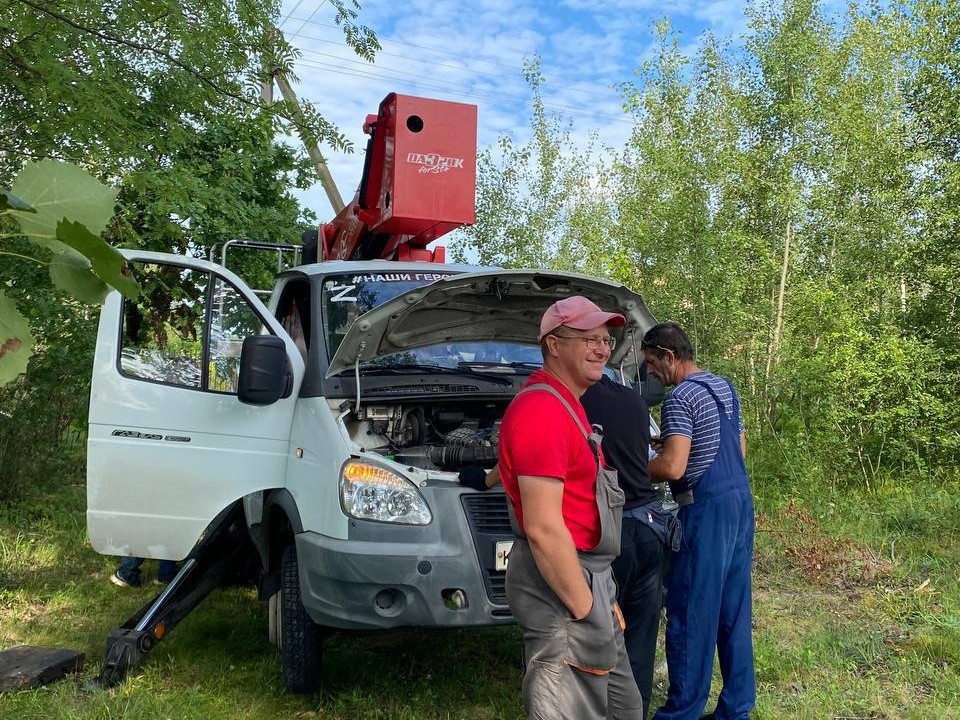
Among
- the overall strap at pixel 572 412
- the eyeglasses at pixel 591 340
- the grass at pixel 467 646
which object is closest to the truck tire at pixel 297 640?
the grass at pixel 467 646

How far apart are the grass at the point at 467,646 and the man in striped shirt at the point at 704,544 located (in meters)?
0.63

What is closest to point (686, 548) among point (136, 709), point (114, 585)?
point (136, 709)

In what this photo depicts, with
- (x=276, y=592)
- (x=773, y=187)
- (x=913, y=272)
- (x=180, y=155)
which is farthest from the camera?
(x=773, y=187)

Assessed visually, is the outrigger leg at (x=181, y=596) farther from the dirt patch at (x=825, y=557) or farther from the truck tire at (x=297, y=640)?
the dirt patch at (x=825, y=557)

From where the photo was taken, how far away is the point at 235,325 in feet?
17.3

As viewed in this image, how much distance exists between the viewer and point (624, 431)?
3.89m

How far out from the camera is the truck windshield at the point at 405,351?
5.14 m

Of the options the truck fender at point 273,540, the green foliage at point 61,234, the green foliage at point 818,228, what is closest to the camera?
the green foliage at point 61,234

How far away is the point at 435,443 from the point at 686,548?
5.04 ft

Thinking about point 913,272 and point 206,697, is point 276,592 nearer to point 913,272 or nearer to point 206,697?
point 206,697

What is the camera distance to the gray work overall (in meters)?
2.85

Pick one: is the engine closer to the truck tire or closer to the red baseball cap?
the truck tire

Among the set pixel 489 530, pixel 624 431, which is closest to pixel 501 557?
pixel 489 530

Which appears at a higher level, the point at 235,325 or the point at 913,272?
the point at 913,272
